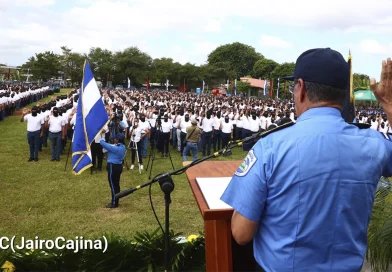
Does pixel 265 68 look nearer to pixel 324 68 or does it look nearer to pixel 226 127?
pixel 226 127

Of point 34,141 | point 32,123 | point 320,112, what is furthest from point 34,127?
point 320,112

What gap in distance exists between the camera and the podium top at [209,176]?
1831mm

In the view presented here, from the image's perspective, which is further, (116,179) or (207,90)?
(207,90)

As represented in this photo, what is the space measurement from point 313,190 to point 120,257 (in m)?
2.91

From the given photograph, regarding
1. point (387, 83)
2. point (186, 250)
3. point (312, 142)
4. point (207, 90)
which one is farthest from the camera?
point (207, 90)

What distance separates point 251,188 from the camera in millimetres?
1406

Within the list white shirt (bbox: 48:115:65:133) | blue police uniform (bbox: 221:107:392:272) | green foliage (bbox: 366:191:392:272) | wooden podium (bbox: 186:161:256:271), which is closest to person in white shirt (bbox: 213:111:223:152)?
white shirt (bbox: 48:115:65:133)

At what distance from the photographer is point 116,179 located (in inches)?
285

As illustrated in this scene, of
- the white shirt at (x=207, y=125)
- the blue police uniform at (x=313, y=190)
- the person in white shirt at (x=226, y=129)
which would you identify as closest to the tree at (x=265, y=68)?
the person in white shirt at (x=226, y=129)

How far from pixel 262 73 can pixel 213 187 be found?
69445mm

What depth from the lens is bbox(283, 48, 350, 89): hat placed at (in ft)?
4.68

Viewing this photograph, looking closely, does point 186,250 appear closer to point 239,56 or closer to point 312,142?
point 312,142

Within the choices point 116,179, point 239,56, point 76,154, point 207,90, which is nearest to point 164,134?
point 116,179

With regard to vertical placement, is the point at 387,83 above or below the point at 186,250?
above
